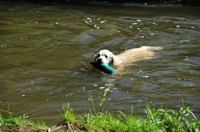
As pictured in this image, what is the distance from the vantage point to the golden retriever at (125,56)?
24.0 feet

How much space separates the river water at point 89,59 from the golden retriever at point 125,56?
0.72ft

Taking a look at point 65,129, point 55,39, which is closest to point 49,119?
point 65,129

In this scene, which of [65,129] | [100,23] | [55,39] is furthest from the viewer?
[100,23]

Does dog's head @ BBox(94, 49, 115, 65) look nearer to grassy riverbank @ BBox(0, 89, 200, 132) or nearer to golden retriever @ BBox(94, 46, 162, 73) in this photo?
golden retriever @ BBox(94, 46, 162, 73)

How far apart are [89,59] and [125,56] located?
2.68 ft

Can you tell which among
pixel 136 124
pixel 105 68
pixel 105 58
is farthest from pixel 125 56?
pixel 136 124

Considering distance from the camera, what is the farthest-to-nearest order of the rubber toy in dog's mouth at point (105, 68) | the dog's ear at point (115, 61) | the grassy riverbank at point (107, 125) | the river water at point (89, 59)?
the dog's ear at point (115, 61)
the rubber toy in dog's mouth at point (105, 68)
the river water at point (89, 59)
the grassy riverbank at point (107, 125)

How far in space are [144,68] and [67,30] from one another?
11.7ft

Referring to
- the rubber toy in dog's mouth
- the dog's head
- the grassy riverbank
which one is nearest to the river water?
the rubber toy in dog's mouth

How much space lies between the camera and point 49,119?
15.6ft

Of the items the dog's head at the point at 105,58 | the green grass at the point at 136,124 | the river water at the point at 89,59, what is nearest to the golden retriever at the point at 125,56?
the dog's head at the point at 105,58

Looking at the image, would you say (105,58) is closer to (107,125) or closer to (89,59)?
(89,59)

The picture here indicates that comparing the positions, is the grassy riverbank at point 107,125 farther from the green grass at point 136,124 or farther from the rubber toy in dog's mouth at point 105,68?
the rubber toy in dog's mouth at point 105,68

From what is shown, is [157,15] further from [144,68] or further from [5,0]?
[5,0]
